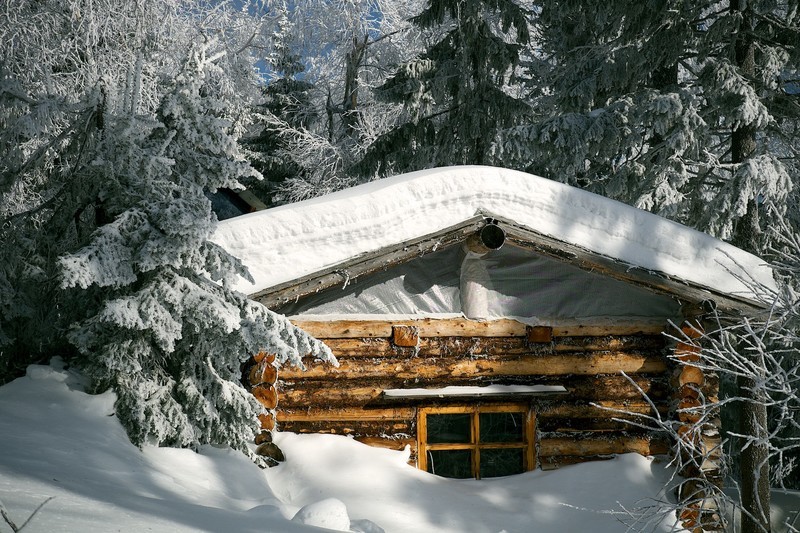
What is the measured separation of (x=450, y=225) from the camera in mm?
7387

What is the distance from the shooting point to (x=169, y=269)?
6.00 metres

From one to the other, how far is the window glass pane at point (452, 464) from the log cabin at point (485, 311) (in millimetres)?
16

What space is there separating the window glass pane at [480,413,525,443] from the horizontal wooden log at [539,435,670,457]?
0.33 metres

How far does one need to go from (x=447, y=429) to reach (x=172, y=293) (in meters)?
3.57

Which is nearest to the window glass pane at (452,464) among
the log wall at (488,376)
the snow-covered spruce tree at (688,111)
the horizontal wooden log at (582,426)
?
the log wall at (488,376)

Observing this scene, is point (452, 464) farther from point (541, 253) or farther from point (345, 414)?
point (541, 253)

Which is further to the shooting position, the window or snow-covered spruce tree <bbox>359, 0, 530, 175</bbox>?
snow-covered spruce tree <bbox>359, 0, 530, 175</bbox>

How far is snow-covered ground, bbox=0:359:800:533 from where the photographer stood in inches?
152

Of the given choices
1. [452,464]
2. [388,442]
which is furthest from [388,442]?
[452,464]

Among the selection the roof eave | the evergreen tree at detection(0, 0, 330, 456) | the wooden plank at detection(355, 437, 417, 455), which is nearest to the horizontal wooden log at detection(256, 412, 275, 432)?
the evergreen tree at detection(0, 0, 330, 456)

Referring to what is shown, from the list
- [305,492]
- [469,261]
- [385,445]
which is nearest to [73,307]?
[305,492]

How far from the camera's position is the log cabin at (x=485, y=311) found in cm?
726

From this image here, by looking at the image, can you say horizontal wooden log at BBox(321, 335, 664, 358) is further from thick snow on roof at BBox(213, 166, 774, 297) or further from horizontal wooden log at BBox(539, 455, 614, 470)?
horizontal wooden log at BBox(539, 455, 614, 470)

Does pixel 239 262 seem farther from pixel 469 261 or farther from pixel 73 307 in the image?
pixel 469 261
